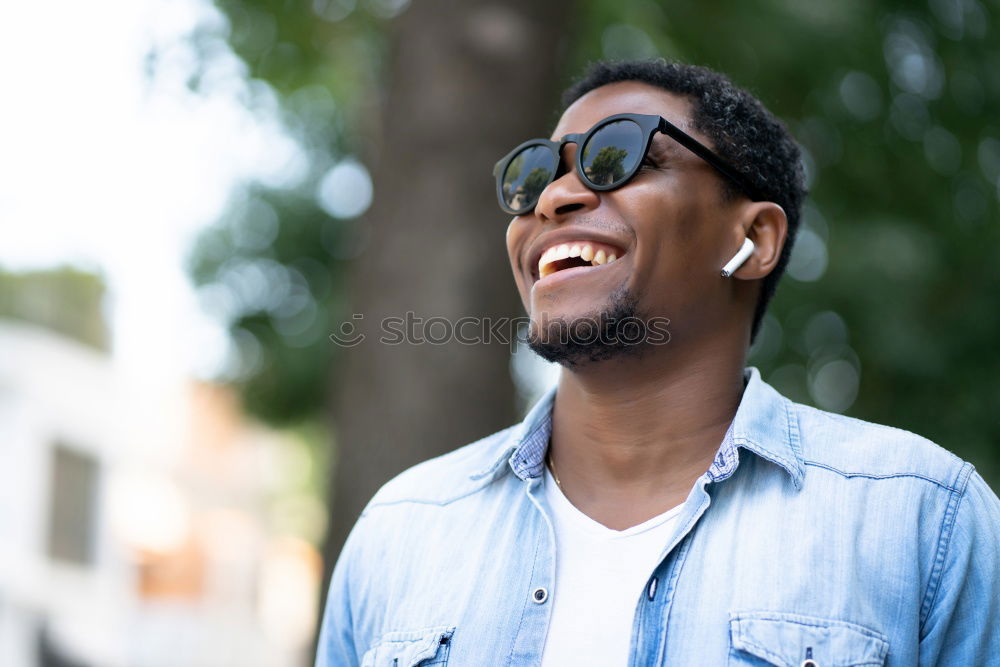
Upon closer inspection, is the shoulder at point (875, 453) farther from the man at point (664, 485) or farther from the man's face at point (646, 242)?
the man's face at point (646, 242)

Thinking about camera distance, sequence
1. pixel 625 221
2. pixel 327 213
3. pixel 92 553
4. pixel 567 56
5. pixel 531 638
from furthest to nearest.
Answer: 1. pixel 92 553
2. pixel 327 213
3. pixel 567 56
4. pixel 625 221
5. pixel 531 638

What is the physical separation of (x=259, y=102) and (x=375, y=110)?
1320mm

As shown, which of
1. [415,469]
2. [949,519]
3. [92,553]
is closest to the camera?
[949,519]

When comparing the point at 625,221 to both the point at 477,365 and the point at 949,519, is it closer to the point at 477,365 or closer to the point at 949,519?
the point at 949,519

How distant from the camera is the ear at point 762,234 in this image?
8.93 ft

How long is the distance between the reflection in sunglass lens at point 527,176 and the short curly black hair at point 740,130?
13.4 inches

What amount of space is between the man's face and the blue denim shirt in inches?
11.3

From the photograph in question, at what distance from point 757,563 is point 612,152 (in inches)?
44.2

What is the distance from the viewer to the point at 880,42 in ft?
23.8

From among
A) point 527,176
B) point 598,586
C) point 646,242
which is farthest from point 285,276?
point 598,586

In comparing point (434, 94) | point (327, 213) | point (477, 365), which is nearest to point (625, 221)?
point (477, 365)

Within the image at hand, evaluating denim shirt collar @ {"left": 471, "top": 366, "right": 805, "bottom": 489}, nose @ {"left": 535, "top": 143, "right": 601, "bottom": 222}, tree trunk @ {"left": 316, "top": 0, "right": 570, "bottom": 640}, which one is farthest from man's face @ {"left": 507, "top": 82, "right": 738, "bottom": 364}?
tree trunk @ {"left": 316, "top": 0, "right": 570, "bottom": 640}

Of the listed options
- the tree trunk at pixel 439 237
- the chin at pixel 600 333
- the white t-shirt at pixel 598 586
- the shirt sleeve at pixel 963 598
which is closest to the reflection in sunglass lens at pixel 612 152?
the chin at pixel 600 333

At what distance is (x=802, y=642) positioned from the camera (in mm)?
2012
